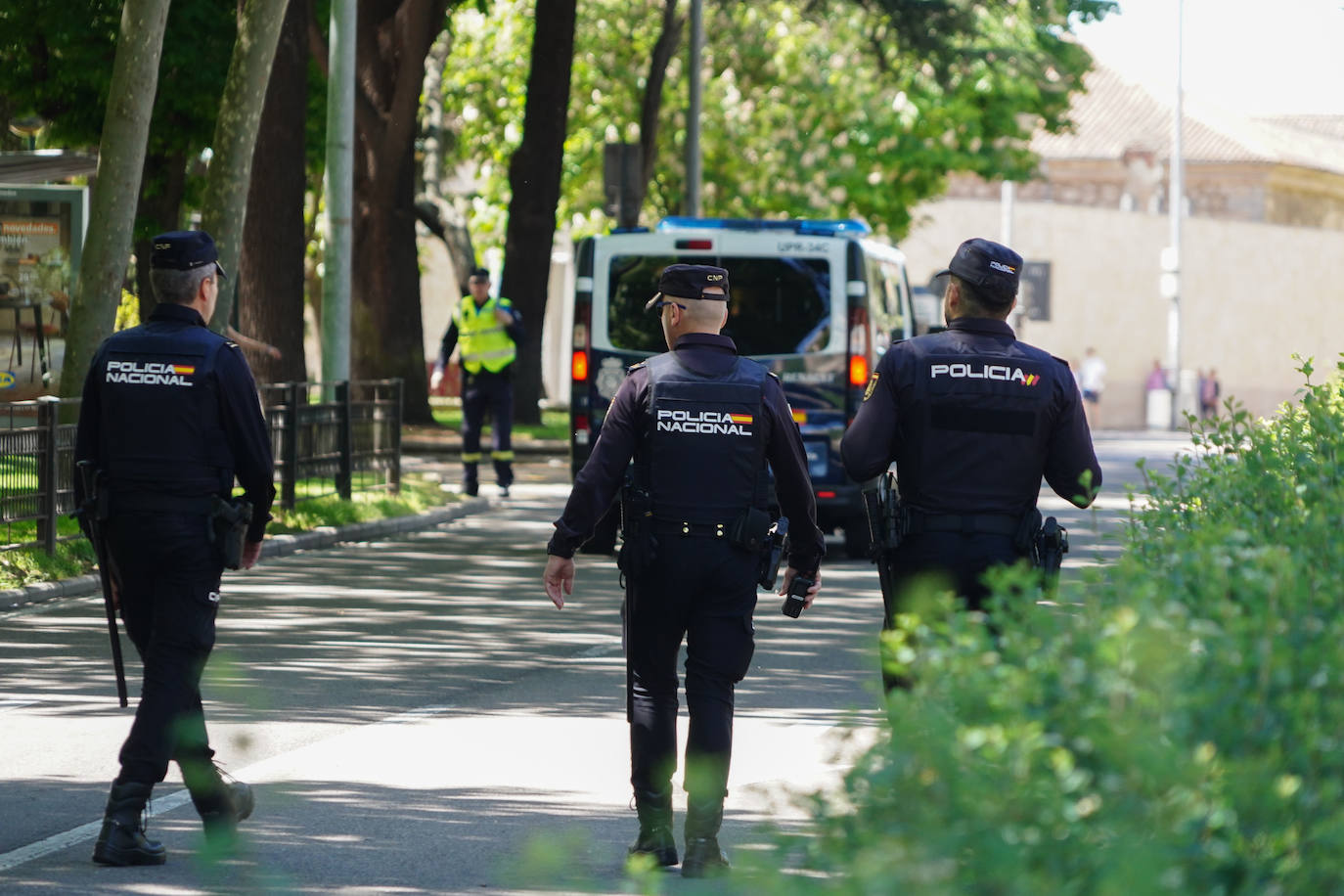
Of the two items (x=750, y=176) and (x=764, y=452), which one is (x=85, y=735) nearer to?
(x=764, y=452)

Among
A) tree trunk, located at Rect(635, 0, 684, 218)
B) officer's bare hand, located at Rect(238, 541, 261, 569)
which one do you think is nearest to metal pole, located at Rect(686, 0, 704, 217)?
tree trunk, located at Rect(635, 0, 684, 218)

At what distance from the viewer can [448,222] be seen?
3844 centimetres

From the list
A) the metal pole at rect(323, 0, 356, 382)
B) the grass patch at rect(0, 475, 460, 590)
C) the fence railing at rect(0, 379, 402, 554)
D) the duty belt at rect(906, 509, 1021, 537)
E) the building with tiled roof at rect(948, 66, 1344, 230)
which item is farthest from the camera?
the building with tiled roof at rect(948, 66, 1344, 230)

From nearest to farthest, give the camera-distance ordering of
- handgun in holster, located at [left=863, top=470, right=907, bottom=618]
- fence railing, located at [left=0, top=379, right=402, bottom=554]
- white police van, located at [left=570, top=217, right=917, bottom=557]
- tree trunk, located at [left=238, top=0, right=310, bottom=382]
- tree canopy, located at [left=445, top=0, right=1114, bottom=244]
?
handgun in holster, located at [left=863, top=470, right=907, bottom=618], fence railing, located at [left=0, top=379, right=402, bottom=554], white police van, located at [left=570, top=217, right=917, bottom=557], tree trunk, located at [left=238, top=0, right=310, bottom=382], tree canopy, located at [left=445, top=0, right=1114, bottom=244]

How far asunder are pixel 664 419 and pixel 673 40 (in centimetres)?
2840

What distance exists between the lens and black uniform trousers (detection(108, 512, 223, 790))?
6168mm

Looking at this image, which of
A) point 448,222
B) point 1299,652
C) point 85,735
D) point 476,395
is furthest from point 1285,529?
point 448,222

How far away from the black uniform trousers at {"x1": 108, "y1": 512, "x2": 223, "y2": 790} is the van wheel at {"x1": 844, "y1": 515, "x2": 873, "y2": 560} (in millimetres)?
9949

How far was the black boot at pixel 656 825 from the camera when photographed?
6070 mm

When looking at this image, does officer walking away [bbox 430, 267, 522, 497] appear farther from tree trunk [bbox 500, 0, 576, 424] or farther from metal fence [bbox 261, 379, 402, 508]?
tree trunk [bbox 500, 0, 576, 424]

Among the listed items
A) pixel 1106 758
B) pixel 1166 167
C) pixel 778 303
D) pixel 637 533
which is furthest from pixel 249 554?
pixel 1166 167

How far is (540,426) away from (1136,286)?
3417 centimetres

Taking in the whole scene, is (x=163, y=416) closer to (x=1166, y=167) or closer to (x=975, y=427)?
(x=975, y=427)

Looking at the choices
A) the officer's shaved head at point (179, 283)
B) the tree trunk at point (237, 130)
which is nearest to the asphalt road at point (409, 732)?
the officer's shaved head at point (179, 283)
